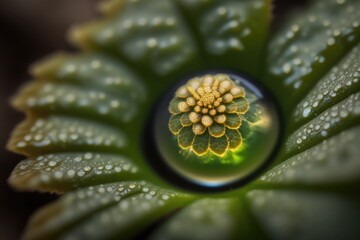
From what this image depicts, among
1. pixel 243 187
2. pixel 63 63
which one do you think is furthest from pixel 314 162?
pixel 63 63

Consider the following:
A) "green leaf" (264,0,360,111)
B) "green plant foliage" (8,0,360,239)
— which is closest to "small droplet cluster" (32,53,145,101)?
"green plant foliage" (8,0,360,239)

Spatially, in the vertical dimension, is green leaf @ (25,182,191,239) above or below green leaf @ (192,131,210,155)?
above

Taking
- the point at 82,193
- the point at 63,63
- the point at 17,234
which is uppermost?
the point at 63,63

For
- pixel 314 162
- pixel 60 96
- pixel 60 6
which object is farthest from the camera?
pixel 60 6

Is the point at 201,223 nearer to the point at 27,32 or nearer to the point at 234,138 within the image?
the point at 234,138

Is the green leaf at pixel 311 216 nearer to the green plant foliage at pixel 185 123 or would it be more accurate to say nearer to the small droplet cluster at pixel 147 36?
the green plant foliage at pixel 185 123

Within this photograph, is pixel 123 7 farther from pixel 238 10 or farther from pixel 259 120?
pixel 259 120

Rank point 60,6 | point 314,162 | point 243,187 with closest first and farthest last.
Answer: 1. point 314,162
2. point 243,187
3. point 60,6

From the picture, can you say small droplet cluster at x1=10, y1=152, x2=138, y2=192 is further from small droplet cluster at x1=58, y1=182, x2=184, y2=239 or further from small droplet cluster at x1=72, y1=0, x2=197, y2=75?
small droplet cluster at x1=72, y1=0, x2=197, y2=75
